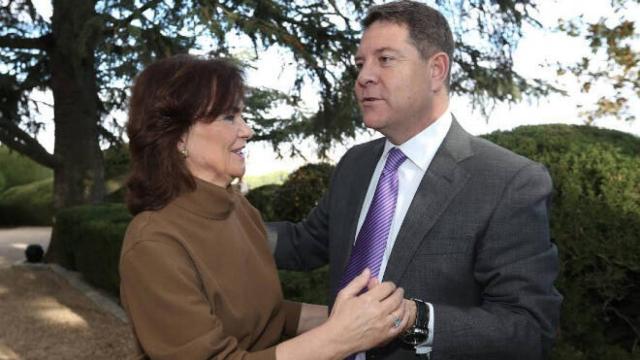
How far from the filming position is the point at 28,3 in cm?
1396

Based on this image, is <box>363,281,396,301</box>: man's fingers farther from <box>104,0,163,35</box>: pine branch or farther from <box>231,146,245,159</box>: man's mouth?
<box>104,0,163,35</box>: pine branch

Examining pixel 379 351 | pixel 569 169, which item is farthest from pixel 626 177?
pixel 379 351

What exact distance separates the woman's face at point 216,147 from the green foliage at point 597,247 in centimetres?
328

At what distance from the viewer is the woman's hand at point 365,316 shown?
2.08 m

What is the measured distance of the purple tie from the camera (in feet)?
8.64

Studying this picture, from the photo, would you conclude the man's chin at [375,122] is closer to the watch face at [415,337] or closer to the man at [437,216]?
the man at [437,216]

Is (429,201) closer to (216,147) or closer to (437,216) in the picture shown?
(437,216)

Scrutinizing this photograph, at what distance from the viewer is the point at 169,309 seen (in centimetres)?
204

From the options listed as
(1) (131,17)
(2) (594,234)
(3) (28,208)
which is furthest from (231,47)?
(3) (28,208)

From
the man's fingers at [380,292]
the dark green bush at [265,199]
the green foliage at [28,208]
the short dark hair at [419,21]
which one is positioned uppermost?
the short dark hair at [419,21]

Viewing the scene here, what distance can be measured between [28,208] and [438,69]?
84.3ft

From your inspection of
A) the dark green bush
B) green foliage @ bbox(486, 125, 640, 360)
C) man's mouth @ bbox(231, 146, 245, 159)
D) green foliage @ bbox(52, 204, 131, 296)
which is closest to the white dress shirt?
man's mouth @ bbox(231, 146, 245, 159)

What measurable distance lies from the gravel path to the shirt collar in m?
5.32

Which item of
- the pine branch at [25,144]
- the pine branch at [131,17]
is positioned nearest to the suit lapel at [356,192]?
the pine branch at [131,17]
